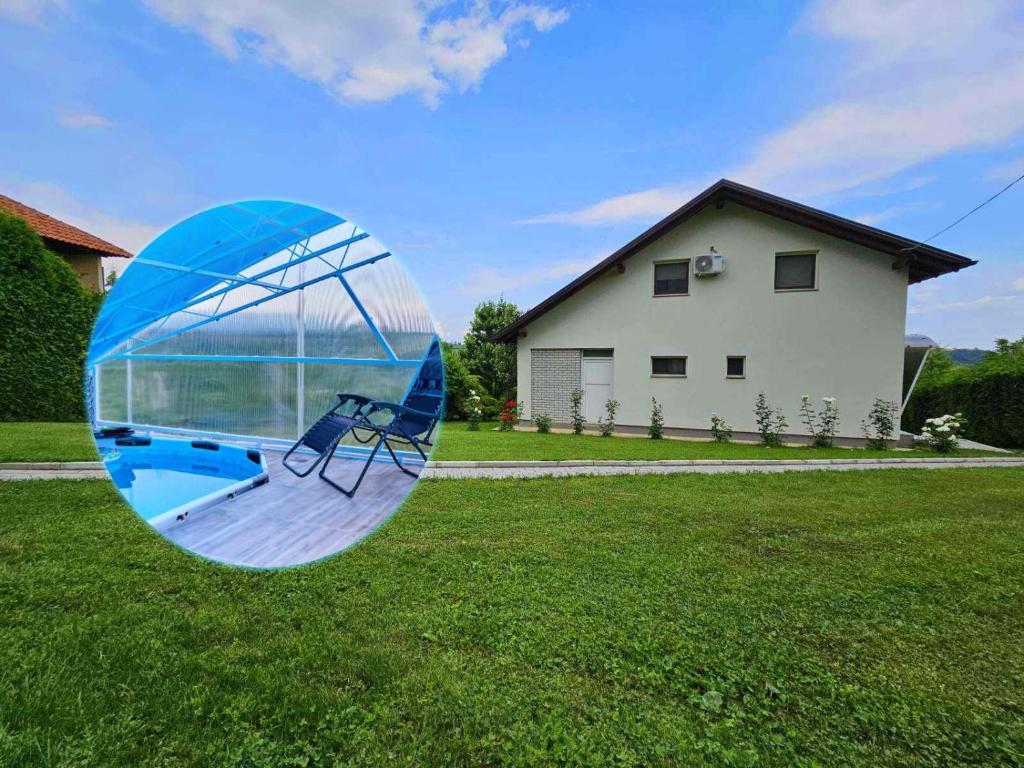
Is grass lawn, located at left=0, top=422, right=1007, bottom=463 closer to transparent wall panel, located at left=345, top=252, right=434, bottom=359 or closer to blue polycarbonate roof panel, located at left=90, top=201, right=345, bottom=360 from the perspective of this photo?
transparent wall panel, located at left=345, top=252, right=434, bottom=359

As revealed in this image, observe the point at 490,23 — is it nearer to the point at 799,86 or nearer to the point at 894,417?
the point at 799,86

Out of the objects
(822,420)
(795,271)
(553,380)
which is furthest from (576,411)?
(795,271)

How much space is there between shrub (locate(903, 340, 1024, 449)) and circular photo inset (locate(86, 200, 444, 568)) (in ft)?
55.5

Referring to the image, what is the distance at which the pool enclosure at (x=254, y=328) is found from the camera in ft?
3.06

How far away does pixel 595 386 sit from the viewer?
13781 millimetres

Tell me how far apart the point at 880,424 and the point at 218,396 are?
13.8 metres

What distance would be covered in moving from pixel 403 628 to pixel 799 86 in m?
10.3

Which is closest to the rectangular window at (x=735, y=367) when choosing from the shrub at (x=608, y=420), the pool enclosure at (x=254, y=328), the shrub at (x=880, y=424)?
the shrub at (x=880, y=424)

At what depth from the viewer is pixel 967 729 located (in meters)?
2.11

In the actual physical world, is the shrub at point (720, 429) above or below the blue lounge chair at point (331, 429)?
below

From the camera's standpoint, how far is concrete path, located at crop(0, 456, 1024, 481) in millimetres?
6195

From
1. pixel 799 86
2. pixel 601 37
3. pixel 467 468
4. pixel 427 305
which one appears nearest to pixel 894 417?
pixel 799 86

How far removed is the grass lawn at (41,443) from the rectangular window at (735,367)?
13027 millimetres

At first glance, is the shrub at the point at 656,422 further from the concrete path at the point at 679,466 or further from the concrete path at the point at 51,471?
the concrete path at the point at 51,471
